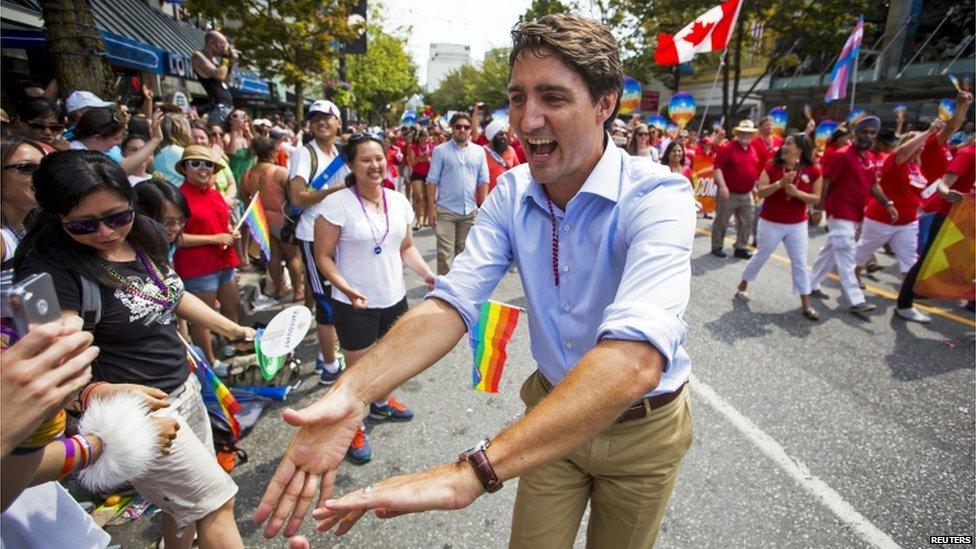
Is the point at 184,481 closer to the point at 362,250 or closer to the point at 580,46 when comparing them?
the point at 362,250

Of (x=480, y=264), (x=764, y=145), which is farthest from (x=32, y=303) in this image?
(x=764, y=145)

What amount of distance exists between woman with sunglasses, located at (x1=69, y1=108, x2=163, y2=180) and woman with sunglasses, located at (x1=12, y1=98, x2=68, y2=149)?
148 millimetres

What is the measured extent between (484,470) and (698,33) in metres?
10.2

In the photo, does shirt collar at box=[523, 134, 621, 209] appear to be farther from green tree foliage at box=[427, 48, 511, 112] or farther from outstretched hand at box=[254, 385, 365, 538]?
green tree foliage at box=[427, 48, 511, 112]

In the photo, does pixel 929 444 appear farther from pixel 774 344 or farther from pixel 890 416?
pixel 774 344

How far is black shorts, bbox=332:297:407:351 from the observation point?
3350mm

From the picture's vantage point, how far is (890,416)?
359 centimetres

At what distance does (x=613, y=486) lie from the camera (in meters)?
1.67

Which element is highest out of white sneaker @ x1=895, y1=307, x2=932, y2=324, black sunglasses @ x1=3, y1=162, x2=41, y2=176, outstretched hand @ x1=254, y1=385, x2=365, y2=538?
black sunglasses @ x1=3, y1=162, x2=41, y2=176

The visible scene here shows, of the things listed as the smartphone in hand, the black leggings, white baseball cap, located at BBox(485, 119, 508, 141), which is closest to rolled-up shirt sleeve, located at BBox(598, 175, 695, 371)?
the smartphone in hand

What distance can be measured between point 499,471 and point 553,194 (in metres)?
0.96

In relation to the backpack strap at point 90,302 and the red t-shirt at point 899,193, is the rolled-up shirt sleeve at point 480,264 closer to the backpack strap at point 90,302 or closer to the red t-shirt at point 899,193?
the backpack strap at point 90,302

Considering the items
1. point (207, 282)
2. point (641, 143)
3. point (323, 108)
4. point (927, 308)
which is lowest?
point (927, 308)

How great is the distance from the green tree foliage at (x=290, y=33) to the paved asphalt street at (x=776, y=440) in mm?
12526
